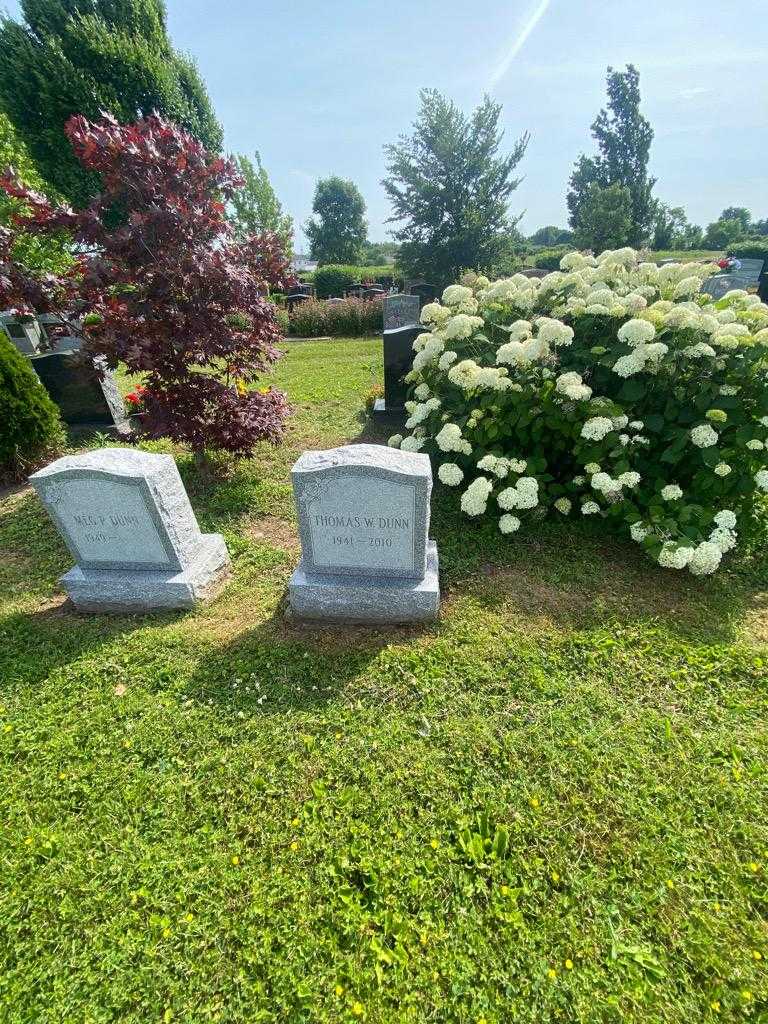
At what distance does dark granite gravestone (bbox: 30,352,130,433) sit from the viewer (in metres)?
6.02

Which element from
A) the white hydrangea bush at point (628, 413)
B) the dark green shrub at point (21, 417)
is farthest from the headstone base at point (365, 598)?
the dark green shrub at point (21, 417)

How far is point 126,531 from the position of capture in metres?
3.21

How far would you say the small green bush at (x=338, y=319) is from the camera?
46.1 ft

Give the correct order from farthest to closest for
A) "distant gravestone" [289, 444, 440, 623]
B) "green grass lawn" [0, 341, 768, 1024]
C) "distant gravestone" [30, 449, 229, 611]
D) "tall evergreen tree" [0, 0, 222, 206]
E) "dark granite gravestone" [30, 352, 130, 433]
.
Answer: "tall evergreen tree" [0, 0, 222, 206] → "dark granite gravestone" [30, 352, 130, 433] → "distant gravestone" [30, 449, 229, 611] → "distant gravestone" [289, 444, 440, 623] → "green grass lawn" [0, 341, 768, 1024]

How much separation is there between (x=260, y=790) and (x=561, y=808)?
4.75 feet

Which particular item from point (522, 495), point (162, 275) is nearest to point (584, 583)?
point (522, 495)

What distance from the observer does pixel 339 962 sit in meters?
1.68

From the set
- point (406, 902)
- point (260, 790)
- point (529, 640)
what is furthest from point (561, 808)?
point (260, 790)

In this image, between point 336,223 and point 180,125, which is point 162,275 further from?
point 336,223

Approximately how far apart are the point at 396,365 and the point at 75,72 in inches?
665

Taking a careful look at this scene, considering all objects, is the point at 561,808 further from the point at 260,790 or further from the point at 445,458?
the point at 445,458

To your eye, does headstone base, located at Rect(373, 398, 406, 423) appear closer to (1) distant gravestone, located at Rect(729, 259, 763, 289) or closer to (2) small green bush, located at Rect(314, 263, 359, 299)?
(1) distant gravestone, located at Rect(729, 259, 763, 289)

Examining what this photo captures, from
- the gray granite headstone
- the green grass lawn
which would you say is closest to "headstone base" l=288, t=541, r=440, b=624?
the green grass lawn

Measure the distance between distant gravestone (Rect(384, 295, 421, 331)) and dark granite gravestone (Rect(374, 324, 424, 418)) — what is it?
297 inches
